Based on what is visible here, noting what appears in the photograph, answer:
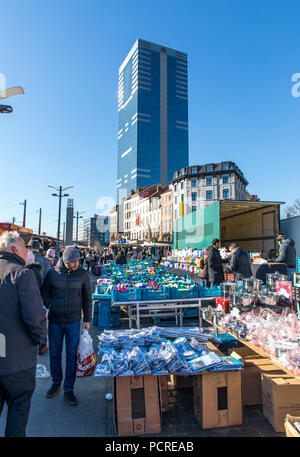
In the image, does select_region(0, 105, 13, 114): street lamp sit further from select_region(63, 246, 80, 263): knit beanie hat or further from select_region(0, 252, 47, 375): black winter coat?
select_region(0, 252, 47, 375): black winter coat

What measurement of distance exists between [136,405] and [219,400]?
848 mm

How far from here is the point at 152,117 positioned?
347ft

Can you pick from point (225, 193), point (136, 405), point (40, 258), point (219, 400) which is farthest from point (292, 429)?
point (225, 193)

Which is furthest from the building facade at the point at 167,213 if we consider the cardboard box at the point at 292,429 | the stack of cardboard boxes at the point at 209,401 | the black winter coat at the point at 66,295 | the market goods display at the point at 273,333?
the cardboard box at the point at 292,429

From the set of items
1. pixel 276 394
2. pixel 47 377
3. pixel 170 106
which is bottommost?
pixel 47 377

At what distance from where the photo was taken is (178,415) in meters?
2.94

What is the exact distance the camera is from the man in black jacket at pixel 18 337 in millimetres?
2008

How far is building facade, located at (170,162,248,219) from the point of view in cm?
4691

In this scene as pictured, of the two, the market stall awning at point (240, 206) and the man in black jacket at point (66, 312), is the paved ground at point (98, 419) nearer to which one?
the man in black jacket at point (66, 312)

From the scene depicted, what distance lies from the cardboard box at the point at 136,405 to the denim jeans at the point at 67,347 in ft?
2.72

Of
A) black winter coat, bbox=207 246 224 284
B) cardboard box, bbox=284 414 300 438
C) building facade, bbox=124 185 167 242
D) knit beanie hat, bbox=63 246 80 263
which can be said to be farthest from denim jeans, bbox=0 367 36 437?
building facade, bbox=124 185 167 242
